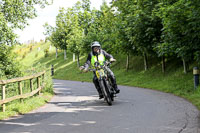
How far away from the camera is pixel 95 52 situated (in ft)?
29.5

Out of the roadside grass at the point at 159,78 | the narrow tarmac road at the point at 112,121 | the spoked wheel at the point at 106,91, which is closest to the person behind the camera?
the narrow tarmac road at the point at 112,121

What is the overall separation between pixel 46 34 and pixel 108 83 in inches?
1591

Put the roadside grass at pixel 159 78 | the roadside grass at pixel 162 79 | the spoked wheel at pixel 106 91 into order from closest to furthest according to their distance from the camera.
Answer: the spoked wheel at pixel 106 91 → the roadside grass at pixel 159 78 → the roadside grass at pixel 162 79

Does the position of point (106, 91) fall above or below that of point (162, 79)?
above

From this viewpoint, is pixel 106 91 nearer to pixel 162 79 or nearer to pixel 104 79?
pixel 104 79

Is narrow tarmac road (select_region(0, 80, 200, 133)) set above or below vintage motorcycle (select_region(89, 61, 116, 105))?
below

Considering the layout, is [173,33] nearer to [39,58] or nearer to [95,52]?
[95,52]

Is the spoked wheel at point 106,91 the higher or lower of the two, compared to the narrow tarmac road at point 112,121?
higher

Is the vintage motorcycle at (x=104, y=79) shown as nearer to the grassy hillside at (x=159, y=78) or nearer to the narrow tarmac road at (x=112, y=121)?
the narrow tarmac road at (x=112, y=121)

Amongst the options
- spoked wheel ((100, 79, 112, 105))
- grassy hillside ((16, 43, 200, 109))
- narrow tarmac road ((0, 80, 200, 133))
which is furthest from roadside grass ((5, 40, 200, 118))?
spoked wheel ((100, 79, 112, 105))

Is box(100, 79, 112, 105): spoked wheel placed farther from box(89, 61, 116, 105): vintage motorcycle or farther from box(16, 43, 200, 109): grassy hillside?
box(16, 43, 200, 109): grassy hillside

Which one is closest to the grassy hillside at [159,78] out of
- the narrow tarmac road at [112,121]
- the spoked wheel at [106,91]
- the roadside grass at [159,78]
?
the roadside grass at [159,78]

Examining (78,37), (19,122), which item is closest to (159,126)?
(19,122)

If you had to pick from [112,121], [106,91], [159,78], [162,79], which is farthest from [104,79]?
[159,78]
